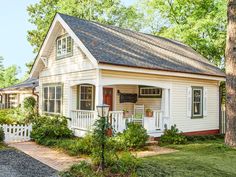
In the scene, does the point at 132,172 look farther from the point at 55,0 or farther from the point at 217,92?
the point at 55,0

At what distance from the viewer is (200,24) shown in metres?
21.9

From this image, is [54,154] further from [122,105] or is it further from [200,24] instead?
[200,24]

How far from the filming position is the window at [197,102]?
48.8 ft

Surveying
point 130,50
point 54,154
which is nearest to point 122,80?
point 130,50

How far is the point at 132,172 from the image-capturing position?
23.7 feet

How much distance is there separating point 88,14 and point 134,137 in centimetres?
2574

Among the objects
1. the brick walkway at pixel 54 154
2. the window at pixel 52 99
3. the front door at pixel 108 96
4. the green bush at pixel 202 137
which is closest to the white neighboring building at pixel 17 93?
the window at pixel 52 99

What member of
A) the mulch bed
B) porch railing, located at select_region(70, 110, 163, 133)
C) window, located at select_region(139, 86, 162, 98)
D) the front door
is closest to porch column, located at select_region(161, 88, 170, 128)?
porch railing, located at select_region(70, 110, 163, 133)

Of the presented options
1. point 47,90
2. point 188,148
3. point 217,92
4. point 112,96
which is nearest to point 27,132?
point 47,90

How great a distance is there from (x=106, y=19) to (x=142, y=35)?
1761 centimetres

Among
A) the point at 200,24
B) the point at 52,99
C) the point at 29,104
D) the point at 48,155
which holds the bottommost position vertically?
the point at 48,155

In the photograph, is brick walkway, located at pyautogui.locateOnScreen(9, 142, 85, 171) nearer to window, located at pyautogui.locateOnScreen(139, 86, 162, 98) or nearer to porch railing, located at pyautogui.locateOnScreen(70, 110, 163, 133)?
porch railing, located at pyautogui.locateOnScreen(70, 110, 163, 133)

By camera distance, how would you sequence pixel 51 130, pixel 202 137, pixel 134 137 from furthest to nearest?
pixel 202 137 < pixel 51 130 < pixel 134 137

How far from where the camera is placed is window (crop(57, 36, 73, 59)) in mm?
14222
